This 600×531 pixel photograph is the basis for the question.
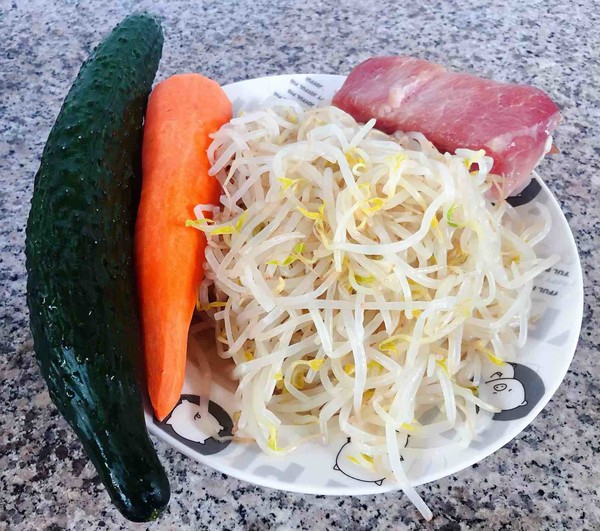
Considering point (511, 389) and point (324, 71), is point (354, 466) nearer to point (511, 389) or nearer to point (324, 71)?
point (511, 389)

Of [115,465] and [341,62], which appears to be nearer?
[115,465]

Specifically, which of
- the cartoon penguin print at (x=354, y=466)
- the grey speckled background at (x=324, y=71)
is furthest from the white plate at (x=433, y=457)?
the grey speckled background at (x=324, y=71)

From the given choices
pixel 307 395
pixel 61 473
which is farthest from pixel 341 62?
pixel 61 473

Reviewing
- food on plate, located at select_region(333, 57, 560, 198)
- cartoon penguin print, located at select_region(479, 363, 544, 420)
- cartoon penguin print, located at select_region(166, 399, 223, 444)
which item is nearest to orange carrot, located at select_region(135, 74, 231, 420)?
cartoon penguin print, located at select_region(166, 399, 223, 444)

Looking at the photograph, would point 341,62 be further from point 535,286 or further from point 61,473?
point 61,473

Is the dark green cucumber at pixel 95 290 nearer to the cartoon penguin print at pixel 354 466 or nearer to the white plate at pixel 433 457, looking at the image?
the white plate at pixel 433 457

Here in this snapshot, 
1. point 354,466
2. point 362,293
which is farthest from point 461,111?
point 354,466

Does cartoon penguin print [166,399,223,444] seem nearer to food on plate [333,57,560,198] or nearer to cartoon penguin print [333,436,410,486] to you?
cartoon penguin print [333,436,410,486]
